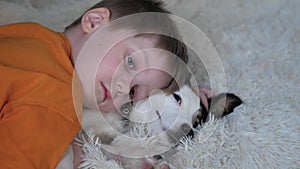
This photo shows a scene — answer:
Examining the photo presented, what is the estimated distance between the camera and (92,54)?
3.45 feet

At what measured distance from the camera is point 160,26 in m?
1.14

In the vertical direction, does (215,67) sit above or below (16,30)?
below

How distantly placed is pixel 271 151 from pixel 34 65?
50 centimetres

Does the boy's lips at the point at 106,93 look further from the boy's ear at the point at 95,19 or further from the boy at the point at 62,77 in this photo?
the boy's ear at the point at 95,19

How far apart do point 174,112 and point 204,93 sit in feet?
0.37

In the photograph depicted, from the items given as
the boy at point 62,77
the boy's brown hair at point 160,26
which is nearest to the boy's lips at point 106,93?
the boy at point 62,77

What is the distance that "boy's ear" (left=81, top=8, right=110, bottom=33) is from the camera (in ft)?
3.69

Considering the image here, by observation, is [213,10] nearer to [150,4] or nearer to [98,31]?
[150,4]

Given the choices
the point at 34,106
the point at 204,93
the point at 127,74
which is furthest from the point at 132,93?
the point at 34,106

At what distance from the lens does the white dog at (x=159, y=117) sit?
1.02m

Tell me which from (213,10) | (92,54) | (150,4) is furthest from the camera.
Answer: (213,10)

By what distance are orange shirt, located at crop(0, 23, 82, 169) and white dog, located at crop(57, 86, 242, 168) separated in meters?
0.10

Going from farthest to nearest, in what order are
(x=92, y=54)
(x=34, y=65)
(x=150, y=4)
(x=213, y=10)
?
(x=213, y=10), (x=150, y=4), (x=92, y=54), (x=34, y=65)

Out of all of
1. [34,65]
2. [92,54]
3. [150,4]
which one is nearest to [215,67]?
[150,4]
